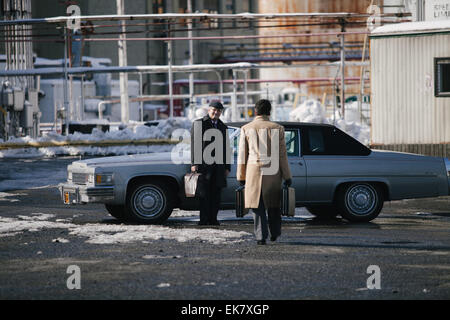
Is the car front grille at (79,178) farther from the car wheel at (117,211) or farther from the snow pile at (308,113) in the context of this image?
the snow pile at (308,113)

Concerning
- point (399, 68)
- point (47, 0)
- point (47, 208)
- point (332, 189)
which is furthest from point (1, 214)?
point (47, 0)

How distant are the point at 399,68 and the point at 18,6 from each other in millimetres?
17913

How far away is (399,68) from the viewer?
2117 centimetres

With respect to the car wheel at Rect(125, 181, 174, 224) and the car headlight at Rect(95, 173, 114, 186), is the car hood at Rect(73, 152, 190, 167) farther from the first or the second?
the car wheel at Rect(125, 181, 174, 224)

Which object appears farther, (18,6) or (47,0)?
(47,0)

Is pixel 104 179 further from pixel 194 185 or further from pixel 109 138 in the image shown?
pixel 109 138

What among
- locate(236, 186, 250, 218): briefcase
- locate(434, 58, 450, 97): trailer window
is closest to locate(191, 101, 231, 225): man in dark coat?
locate(236, 186, 250, 218): briefcase

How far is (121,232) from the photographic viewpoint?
1135 cm

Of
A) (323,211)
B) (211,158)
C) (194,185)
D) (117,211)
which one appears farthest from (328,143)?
(117,211)

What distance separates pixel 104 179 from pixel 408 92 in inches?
431

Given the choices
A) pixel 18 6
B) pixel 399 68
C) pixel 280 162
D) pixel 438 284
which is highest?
pixel 18 6

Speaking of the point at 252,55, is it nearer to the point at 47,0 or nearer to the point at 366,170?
the point at 47,0
